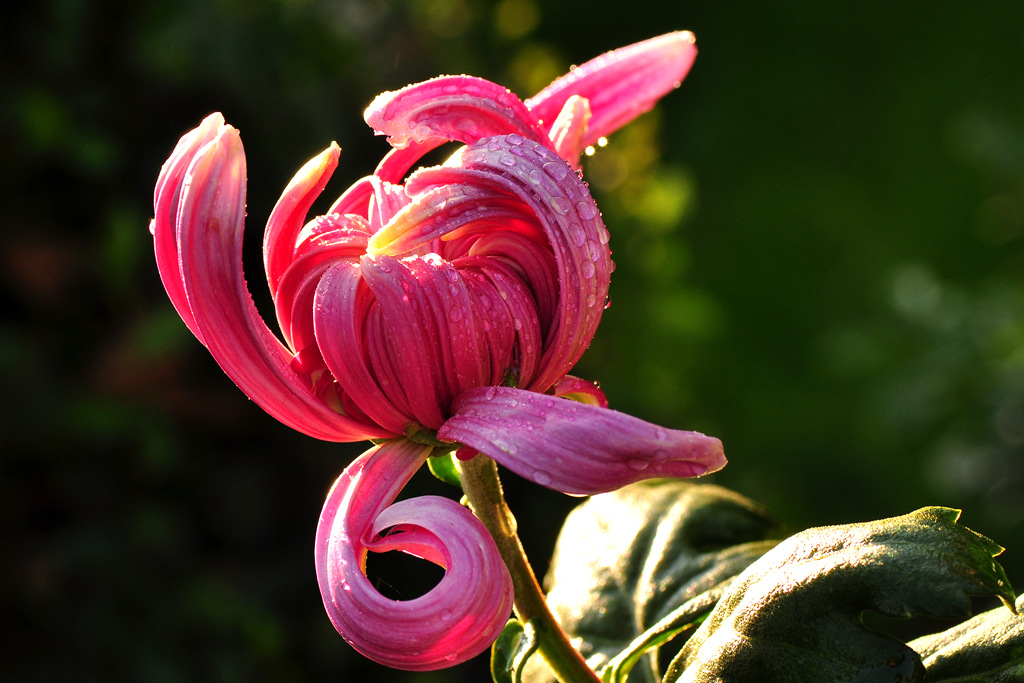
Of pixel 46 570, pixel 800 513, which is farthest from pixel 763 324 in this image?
pixel 46 570

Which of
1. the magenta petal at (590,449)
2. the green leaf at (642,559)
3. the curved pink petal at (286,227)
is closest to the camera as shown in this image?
the magenta petal at (590,449)

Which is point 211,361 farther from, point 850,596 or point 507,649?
point 850,596

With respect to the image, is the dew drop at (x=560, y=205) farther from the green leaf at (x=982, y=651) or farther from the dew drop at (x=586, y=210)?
the green leaf at (x=982, y=651)

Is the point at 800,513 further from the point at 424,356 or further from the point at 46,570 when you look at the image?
the point at 424,356

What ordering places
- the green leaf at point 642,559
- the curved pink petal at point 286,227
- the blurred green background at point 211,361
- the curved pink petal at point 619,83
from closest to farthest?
1. the curved pink petal at point 286,227
2. the curved pink petal at point 619,83
3. the green leaf at point 642,559
4. the blurred green background at point 211,361

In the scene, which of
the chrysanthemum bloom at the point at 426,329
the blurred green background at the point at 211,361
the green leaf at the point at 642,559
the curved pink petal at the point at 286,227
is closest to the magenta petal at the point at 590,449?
the chrysanthemum bloom at the point at 426,329

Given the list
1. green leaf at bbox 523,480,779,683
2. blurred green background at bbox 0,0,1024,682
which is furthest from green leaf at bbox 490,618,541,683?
blurred green background at bbox 0,0,1024,682
